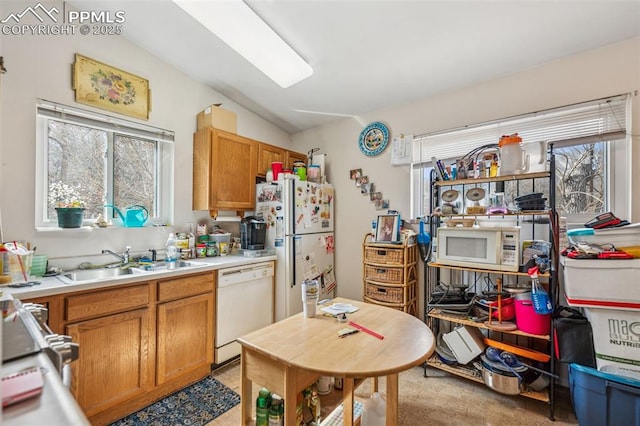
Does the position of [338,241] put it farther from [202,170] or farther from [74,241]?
[74,241]

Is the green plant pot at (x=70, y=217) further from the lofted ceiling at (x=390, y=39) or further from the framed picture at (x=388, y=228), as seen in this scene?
the framed picture at (x=388, y=228)

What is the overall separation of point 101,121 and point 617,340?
3745mm

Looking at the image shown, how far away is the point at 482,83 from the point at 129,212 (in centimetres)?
324

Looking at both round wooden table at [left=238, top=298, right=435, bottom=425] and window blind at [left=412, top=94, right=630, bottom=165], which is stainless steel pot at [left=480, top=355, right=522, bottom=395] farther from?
window blind at [left=412, top=94, right=630, bottom=165]

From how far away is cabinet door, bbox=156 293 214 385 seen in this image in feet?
6.57

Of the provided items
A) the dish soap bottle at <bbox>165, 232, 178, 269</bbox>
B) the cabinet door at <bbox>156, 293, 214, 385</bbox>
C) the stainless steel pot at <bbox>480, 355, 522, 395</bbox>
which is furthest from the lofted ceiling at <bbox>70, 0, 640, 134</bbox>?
the stainless steel pot at <bbox>480, 355, 522, 395</bbox>

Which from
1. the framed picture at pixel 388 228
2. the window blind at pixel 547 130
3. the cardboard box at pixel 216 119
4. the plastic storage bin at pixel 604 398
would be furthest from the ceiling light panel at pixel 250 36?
the plastic storage bin at pixel 604 398

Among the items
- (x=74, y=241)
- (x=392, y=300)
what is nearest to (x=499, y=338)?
(x=392, y=300)

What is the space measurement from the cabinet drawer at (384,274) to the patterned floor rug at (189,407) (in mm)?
1451

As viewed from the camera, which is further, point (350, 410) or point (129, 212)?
point (129, 212)

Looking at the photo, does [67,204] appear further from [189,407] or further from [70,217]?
[189,407]

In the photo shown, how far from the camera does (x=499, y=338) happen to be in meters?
2.33

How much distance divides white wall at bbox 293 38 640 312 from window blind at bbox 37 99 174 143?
67.7 inches

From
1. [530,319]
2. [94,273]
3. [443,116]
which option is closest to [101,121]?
[94,273]
